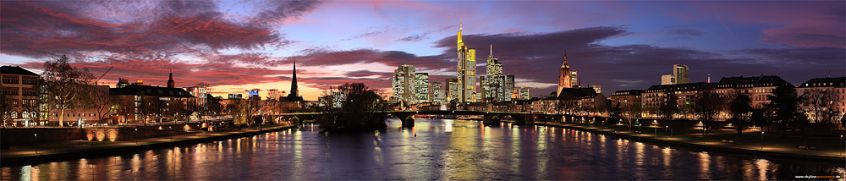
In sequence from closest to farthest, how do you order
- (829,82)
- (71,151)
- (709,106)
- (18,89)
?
(71,151) < (18,89) < (709,106) < (829,82)

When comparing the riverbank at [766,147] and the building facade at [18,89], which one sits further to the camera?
the building facade at [18,89]

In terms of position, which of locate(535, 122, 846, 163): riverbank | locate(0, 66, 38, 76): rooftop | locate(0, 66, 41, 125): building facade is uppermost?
locate(0, 66, 38, 76): rooftop

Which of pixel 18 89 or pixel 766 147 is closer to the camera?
pixel 766 147

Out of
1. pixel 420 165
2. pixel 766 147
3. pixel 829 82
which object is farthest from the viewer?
pixel 829 82

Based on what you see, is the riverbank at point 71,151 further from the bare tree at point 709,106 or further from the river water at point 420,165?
the bare tree at point 709,106

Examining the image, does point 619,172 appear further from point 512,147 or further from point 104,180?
point 104,180

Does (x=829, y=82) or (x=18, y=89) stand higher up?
(x=829, y=82)

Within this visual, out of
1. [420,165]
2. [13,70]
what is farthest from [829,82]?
[13,70]

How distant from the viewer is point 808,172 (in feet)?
158

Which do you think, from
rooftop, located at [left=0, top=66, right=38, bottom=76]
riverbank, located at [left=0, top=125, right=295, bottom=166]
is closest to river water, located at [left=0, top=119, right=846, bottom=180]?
riverbank, located at [left=0, top=125, right=295, bottom=166]

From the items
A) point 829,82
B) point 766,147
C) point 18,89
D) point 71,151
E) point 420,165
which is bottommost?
point 420,165

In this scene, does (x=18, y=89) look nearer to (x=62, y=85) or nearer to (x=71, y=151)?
(x=62, y=85)

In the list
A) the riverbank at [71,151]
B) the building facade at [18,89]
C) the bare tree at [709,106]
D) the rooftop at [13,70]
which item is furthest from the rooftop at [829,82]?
the rooftop at [13,70]

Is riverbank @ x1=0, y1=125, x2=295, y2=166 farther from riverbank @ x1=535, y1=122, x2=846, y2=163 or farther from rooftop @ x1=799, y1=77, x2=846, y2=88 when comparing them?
rooftop @ x1=799, y1=77, x2=846, y2=88
